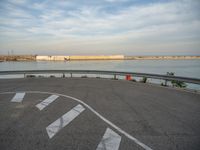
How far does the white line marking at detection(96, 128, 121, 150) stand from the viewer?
12.9ft

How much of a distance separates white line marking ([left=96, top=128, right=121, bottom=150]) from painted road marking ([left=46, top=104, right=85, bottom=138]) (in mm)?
1367

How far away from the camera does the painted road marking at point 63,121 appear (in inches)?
190

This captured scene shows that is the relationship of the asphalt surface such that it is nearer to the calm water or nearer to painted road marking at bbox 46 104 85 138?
painted road marking at bbox 46 104 85 138

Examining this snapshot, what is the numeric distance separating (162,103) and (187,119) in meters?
2.22

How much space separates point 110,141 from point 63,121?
6.55 feet

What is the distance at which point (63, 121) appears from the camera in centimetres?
561

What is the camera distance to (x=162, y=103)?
7.93m

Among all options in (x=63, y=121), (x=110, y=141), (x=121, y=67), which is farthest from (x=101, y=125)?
(x=121, y=67)

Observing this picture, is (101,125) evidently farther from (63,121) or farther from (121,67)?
(121,67)

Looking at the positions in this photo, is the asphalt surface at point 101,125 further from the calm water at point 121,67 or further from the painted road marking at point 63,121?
the calm water at point 121,67

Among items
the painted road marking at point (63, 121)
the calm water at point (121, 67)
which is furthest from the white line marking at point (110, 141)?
the calm water at point (121, 67)

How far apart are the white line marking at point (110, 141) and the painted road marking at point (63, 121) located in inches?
53.8

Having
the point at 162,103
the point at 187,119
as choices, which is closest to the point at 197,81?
the point at 162,103

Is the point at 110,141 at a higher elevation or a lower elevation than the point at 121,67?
higher
